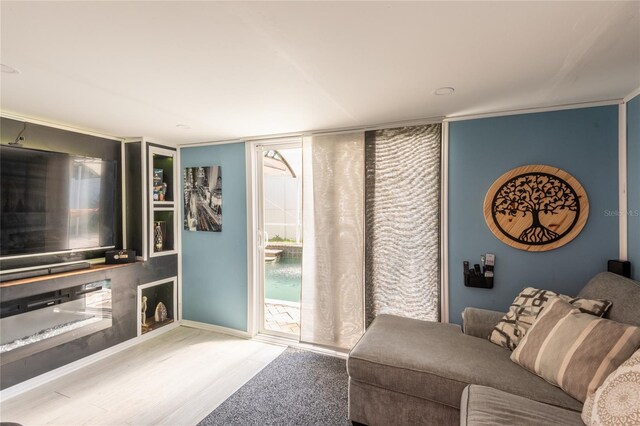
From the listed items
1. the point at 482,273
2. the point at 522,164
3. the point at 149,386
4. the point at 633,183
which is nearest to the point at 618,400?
the point at 482,273

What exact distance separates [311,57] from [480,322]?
214cm

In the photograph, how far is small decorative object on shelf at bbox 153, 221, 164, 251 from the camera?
11.8 feet

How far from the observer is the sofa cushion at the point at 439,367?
1615 mm

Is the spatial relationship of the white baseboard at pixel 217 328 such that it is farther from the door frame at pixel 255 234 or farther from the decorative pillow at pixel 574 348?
the decorative pillow at pixel 574 348

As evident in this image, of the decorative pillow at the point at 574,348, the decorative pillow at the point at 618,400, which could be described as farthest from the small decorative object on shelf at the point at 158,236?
the decorative pillow at the point at 618,400

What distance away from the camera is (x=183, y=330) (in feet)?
11.9

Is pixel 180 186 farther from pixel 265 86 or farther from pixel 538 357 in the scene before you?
pixel 538 357

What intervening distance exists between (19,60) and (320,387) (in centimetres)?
286

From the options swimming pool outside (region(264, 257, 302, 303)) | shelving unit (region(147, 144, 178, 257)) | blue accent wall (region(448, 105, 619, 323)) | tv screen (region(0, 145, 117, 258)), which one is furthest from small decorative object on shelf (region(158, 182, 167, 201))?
blue accent wall (region(448, 105, 619, 323))

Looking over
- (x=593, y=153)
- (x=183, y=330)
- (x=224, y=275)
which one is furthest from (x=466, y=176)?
(x=183, y=330)

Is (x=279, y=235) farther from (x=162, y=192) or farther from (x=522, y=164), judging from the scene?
(x=522, y=164)

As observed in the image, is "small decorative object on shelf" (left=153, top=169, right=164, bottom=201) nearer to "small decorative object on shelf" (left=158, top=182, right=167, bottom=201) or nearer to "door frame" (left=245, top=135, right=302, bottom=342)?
"small decorative object on shelf" (left=158, top=182, right=167, bottom=201)

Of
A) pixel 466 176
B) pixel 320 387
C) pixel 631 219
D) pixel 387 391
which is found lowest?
pixel 320 387

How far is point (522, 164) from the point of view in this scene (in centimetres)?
241
